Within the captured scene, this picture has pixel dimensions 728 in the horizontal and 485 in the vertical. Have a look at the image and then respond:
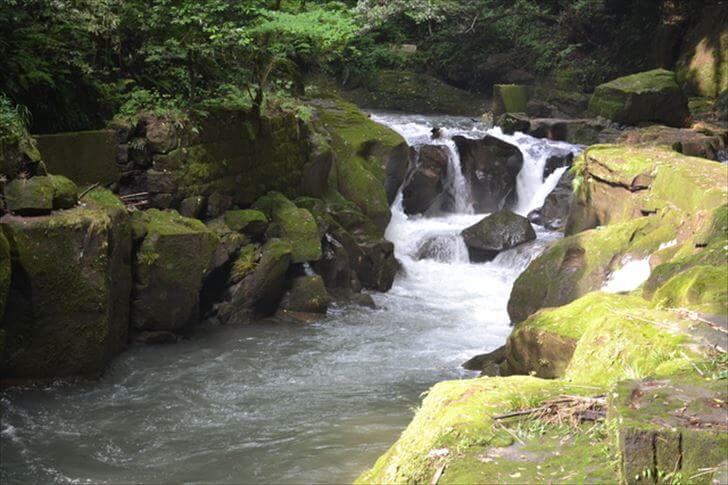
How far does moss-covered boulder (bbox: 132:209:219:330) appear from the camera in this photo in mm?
9828

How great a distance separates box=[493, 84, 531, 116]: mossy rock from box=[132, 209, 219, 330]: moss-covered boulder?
13.0 m

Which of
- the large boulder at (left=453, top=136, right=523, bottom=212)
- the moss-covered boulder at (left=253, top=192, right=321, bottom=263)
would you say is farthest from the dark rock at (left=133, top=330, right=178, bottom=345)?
the large boulder at (left=453, top=136, right=523, bottom=212)

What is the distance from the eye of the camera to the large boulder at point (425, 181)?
54.5 ft

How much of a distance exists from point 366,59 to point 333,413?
17535 millimetres

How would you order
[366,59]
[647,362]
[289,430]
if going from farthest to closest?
1. [366,59]
2. [289,430]
3. [647,362]

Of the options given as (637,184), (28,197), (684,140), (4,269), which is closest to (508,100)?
(684,140)

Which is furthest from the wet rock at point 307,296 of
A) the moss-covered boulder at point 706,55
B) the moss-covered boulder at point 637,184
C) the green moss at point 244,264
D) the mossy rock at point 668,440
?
the moss-covered boulder at point 706,55

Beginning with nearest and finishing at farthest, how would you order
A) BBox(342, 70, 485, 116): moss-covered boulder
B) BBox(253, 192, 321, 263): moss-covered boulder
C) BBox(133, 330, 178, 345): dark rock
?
BBox(133, 330, 178, 345): dark rock < BBox(253, 192, 321, 263): moss-covered boulder < BBox(342, 70, 485, 116): moss-covered boulder

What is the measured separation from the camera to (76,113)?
33.6 feet

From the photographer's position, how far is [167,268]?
32.7 feet

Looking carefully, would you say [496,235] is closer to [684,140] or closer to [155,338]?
[684,140]

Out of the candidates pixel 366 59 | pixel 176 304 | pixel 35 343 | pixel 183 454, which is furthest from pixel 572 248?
pixel 366 59

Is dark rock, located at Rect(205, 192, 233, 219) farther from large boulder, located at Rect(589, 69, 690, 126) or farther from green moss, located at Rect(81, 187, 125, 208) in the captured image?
large boulder, located at Rect(589, 69, 690, 126)

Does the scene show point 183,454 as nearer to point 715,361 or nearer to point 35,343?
point 35,343
